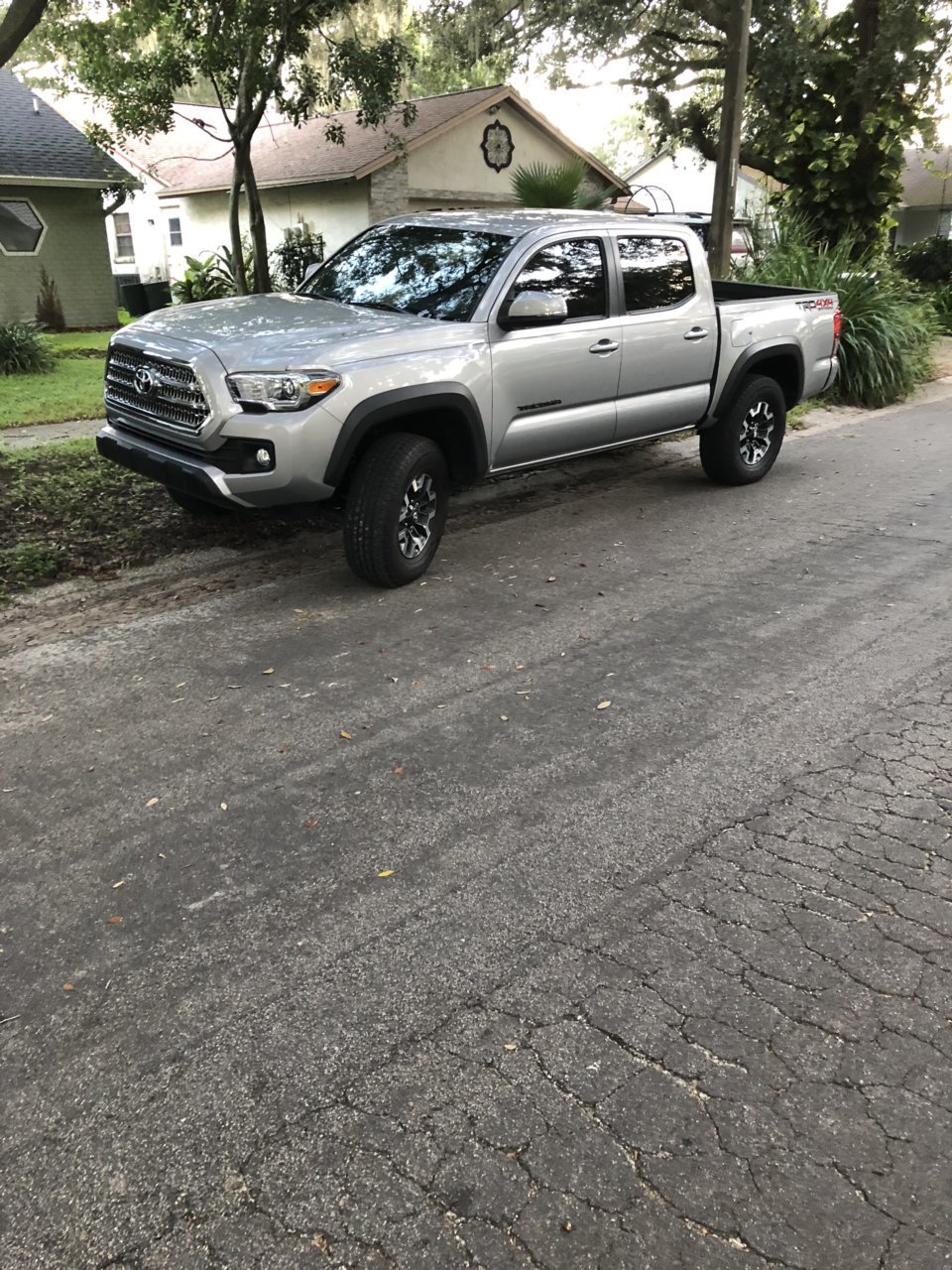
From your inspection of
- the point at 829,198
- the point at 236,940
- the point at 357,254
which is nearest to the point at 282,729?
the point at 236,940

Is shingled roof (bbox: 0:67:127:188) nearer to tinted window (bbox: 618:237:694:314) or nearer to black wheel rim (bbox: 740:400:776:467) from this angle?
tinted window (bbox: 618:237:694:314)

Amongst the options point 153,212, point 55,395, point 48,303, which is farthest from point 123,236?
point 55,395

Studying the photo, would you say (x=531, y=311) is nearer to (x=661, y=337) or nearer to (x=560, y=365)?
(x=560, y=365)

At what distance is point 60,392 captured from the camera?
12.2m

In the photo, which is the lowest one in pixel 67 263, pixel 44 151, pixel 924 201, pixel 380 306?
pixel 380 306

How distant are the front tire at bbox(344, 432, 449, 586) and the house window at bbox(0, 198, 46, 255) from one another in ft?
54.8

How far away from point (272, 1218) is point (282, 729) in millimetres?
2339

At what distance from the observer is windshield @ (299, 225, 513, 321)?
6.21 meters

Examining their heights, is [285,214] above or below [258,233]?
above

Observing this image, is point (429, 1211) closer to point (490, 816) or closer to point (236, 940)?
point (236, 940)

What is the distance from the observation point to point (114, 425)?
6090 mm

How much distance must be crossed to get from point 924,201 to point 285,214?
29120 mm

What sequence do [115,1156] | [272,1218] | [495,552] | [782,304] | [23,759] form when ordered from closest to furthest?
[272,1218] < [115,1156] < [23,759] < [495,552] < [782,304]

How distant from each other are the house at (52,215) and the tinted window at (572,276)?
1546cm
